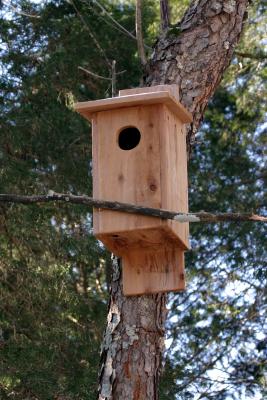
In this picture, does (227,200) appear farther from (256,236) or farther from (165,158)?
(165,158)

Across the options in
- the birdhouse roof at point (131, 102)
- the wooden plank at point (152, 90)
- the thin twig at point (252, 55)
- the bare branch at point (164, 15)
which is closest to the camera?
the birdhouse roof at point (131, 102)

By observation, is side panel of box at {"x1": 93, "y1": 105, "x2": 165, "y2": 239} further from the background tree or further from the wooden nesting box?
the background tree

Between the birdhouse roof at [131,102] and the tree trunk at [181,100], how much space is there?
1.87 feet

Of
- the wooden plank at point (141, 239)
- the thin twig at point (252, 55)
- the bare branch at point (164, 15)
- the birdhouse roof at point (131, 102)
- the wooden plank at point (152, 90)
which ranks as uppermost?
the thin twig at point (252, 55)

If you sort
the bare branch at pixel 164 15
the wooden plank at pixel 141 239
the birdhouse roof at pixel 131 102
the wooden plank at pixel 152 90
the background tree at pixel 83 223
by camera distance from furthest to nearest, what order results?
1. the background tree at pixel 83 223
2. the bare branch at pixel 164 15
3. the wooden plank at pixel 152 90
4. the birdhouse roof at pixel 131 102
5. the wooden plank at pixel 141 239

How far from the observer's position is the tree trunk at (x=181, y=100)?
14.0ft

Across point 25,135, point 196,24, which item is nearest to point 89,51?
point 25,135

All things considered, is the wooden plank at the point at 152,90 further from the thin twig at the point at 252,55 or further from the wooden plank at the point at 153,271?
the thin twig at the point at 252,55

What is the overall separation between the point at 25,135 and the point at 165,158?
3.62m

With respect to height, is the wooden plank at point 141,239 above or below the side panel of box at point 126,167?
below

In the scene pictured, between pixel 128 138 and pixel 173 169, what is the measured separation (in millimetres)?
232

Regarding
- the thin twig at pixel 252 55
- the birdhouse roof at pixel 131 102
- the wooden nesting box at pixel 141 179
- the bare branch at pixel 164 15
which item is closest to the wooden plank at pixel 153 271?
the wooden nesting box at pixel 141 179

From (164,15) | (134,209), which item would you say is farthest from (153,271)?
(164,15)

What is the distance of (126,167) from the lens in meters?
4.09
